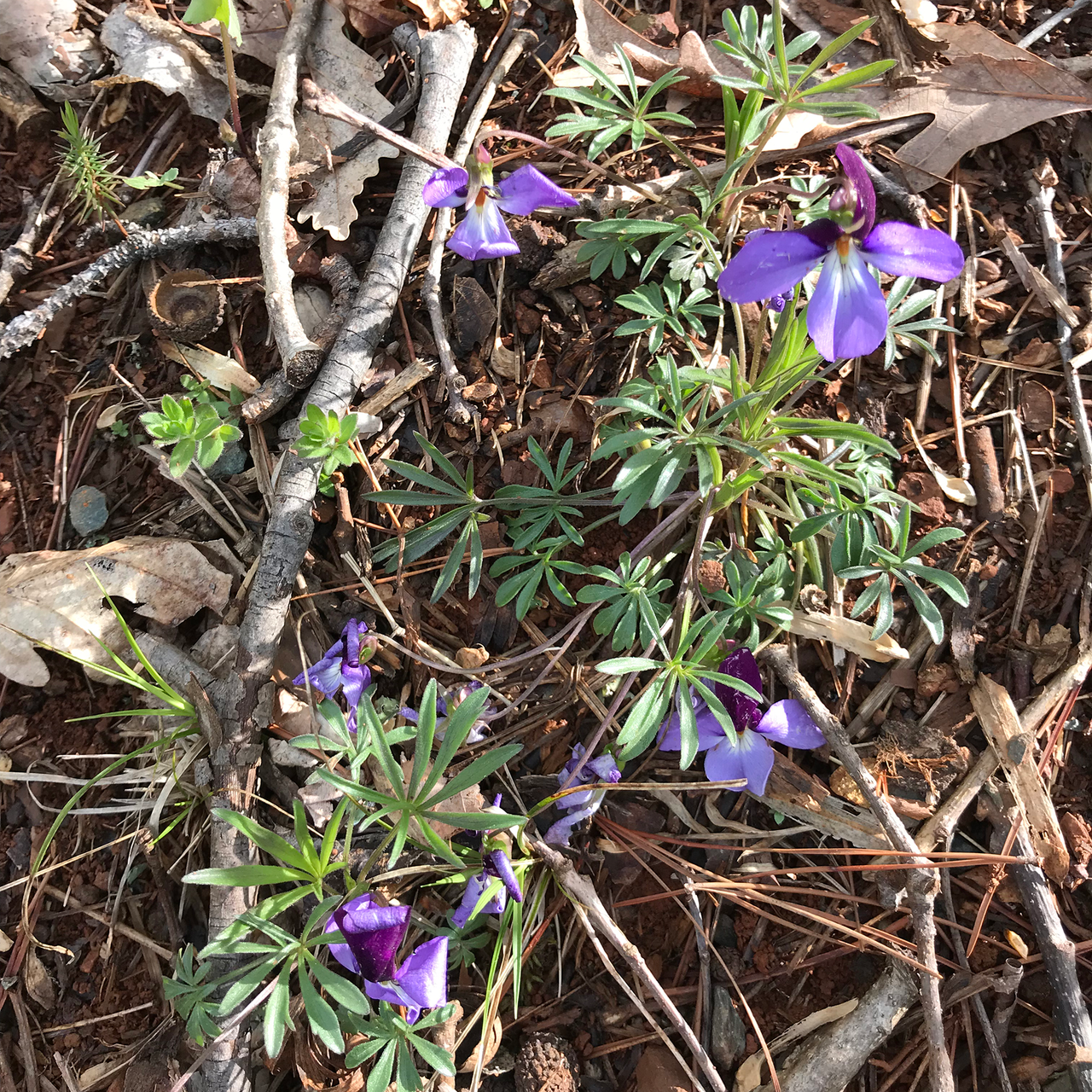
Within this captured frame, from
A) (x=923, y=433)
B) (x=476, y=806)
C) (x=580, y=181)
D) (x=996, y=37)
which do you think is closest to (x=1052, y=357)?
(x=923, y=433)

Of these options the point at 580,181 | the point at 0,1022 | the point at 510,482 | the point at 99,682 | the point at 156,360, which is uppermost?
the point at 580,181

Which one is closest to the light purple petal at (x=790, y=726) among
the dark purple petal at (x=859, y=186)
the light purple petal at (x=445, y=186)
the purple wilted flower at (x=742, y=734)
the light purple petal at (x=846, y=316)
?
the purple wilted flower at (x=742, y=734)

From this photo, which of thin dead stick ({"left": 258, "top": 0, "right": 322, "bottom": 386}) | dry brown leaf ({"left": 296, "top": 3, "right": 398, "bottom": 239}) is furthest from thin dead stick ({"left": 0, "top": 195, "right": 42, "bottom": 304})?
dry brown leaf ({"left": 296, "top": 3, "right": 398, "bottom": 239})

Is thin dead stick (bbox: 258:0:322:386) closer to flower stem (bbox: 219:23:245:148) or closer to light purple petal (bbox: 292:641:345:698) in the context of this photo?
flower stem (bbox: 219:23:245:148)

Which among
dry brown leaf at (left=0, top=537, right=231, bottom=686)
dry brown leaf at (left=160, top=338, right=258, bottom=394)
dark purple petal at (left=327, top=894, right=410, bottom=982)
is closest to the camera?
dark purple petal at (left=327, top=894, right=410, bottom=982)

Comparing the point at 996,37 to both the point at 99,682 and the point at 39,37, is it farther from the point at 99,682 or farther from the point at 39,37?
the point at 99,682

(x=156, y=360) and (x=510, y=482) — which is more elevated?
(x=156, y=360)
